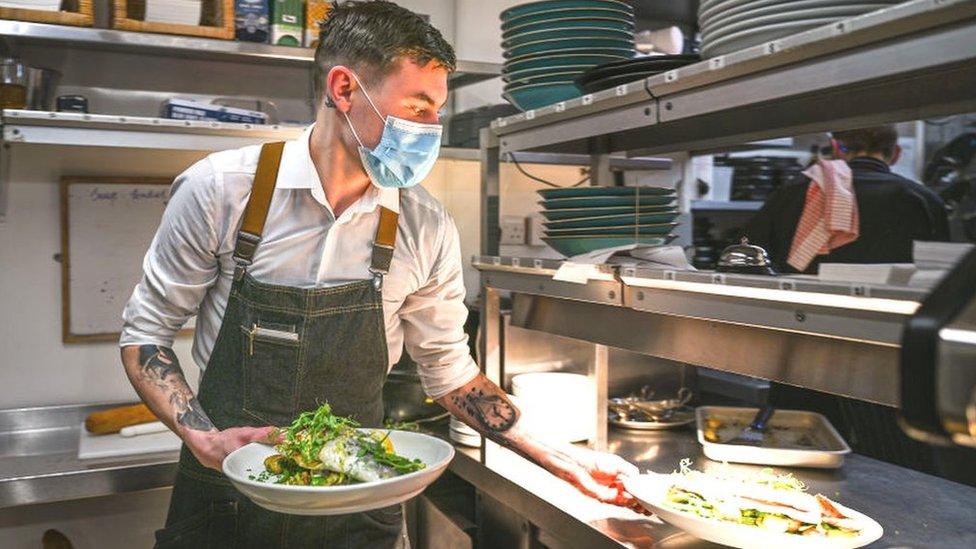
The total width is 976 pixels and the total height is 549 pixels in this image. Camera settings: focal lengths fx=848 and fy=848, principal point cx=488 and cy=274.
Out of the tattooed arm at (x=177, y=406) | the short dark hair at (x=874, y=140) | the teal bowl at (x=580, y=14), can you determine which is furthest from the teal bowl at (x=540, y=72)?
the short dark hair at (x=874, y=140)

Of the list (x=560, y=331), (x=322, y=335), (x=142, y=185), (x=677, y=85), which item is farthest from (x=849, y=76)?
(x=142, y=185)

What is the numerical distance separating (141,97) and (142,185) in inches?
11.7

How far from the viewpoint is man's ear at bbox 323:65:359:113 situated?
1766mm

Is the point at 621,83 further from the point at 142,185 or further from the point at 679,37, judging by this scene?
the point at 142,185

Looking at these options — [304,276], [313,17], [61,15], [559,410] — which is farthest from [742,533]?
[61,15]

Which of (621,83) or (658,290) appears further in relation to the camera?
(621,83)

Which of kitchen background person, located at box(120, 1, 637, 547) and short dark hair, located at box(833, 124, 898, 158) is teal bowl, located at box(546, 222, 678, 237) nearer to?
kitchen background person, located at box(120, 1, 637, 547)

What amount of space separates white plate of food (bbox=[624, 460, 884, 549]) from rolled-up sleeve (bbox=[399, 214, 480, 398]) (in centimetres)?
50

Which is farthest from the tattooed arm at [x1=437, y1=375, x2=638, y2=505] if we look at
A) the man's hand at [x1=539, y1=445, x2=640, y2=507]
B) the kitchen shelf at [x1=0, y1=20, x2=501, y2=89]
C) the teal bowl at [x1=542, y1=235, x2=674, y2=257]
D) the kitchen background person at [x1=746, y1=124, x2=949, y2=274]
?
the kitchen background person at [x1=746, y1=124, x2=949, y2=274]

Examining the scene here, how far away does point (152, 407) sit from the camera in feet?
5.59

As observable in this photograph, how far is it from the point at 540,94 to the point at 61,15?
1419mm

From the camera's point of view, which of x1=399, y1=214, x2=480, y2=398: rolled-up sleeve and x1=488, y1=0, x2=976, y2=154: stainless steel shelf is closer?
x1=488, y1=0, x2=976, y2=154: stainless steel shelf

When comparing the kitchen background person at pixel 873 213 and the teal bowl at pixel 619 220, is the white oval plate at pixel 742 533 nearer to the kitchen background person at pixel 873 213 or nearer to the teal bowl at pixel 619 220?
the teal bowl at pixel 619 220

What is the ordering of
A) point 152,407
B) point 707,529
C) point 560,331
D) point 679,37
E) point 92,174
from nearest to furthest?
point 707,529 < point 152,407 < point 560,331 < point 679,37 < point 92,174
